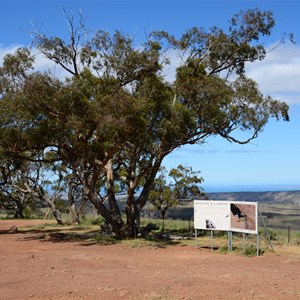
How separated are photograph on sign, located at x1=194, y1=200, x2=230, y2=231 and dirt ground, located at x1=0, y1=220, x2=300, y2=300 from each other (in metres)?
1.04

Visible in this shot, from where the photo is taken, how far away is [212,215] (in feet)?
63.6

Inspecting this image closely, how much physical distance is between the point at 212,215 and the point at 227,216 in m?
0.76

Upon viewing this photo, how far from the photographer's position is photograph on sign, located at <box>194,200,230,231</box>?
744 inches

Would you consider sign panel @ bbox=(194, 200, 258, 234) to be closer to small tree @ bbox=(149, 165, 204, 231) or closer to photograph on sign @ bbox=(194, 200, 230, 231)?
photograph on sign @ bbox=(194, 200, 230, 231)

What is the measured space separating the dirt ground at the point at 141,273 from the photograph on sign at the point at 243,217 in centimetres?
112

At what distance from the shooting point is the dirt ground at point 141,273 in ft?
34.3

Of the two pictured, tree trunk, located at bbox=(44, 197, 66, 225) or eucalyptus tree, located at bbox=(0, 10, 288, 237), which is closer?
eucalyptus tree, located at bbox=(0, 10, 288, 237)

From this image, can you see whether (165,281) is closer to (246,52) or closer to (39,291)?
(39,291)

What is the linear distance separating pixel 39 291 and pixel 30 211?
38260mm

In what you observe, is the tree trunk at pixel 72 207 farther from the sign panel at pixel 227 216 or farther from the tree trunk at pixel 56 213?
the sign panel at pixel 227 216

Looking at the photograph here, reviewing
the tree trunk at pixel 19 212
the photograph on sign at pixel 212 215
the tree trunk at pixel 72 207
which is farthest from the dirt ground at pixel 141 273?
the tree trunk at pixel 19 212

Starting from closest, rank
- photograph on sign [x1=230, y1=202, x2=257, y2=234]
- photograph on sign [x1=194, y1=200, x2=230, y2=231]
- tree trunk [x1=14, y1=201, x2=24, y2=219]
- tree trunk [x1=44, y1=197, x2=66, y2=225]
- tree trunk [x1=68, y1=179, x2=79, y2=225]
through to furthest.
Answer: photograph on sign [x1=230, y1=202, x2=257, y2=234] → photograph on sign [x1=194, y1=200, x2=230, y2=231] → tree trunk [x1=68, y1=179, x2=79, y2=225] → tree trunk [x1=44, y1=197, x2=66, y2=225] → tree trunk [x1=14, y1=201, x2=24, y2=219]

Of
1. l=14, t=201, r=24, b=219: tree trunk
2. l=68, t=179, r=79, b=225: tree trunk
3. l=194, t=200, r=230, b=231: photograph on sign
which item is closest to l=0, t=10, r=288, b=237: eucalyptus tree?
l=194, t=200, r=230, b=231: photograph on sign

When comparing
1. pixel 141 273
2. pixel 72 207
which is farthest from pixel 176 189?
pixel 141 273
